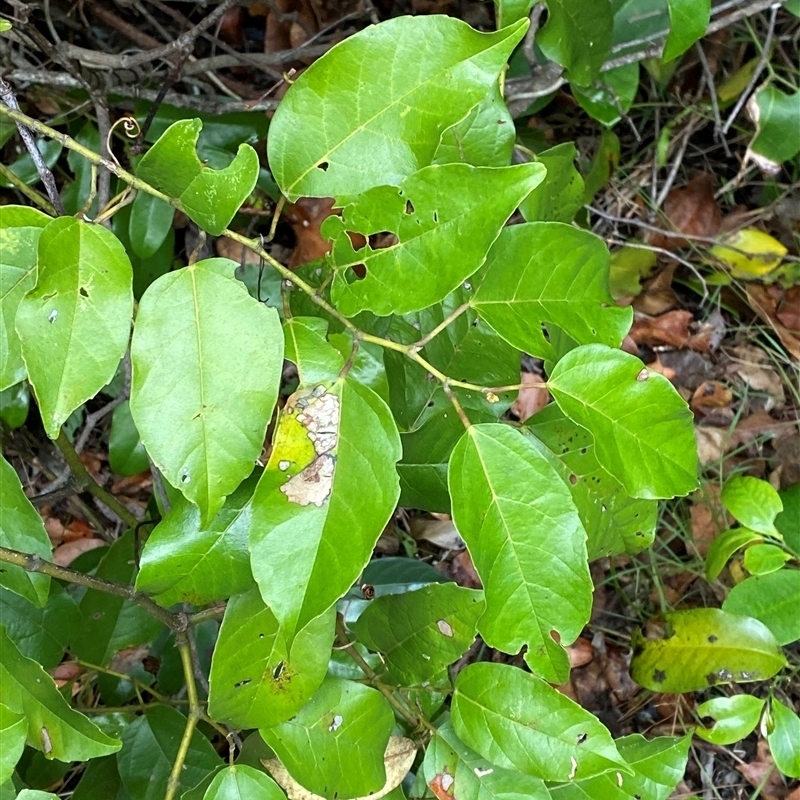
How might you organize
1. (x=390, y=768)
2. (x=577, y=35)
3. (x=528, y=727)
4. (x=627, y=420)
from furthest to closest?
(x=577, y=35) → (x=390, y=768) → (x=528, y=727) → (x=627, y=420)

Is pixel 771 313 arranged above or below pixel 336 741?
below

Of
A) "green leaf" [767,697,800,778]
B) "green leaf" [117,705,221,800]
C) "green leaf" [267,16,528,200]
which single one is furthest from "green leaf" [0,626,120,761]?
"green leaf" [767,697,800,778]

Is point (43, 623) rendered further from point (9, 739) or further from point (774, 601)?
point (774, 601)

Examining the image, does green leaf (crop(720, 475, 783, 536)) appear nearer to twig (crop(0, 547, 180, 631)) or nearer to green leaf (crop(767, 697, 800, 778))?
green leaf (crop(767, 697, 800, 778))

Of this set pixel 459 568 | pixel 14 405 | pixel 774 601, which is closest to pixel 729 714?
pixel 774 601

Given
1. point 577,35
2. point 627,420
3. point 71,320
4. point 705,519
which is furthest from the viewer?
point 705,519

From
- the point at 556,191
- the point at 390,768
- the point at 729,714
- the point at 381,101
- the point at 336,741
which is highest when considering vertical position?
the point at 381,101
